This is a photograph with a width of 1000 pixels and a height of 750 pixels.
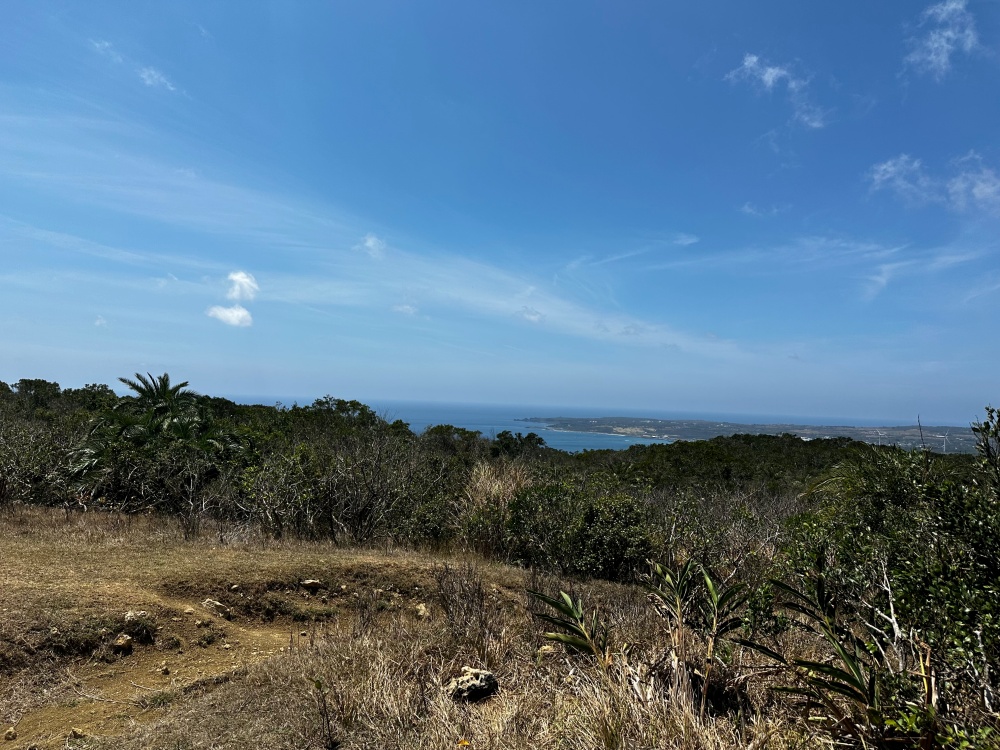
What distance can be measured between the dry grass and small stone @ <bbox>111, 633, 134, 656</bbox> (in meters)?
0.10

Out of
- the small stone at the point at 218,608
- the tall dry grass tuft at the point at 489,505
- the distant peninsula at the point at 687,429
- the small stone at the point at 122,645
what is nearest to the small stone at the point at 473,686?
the small stone at the point at 122,645

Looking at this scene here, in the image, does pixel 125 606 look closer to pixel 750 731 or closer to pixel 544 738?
pixel 544 738

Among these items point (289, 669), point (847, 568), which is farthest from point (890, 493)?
point (289, 669)

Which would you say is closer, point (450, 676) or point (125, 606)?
point (450, 676)

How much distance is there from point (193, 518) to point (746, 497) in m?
14.3

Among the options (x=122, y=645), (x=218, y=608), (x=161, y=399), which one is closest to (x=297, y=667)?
(x=122, y=645)

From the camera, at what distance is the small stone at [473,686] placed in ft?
13.1

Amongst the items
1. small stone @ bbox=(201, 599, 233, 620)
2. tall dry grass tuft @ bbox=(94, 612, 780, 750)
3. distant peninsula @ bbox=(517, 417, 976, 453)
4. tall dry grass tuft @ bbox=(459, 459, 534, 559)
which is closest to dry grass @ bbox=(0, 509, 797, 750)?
tall dry grass tuft @ bbox=(94, 612, 780, 750)

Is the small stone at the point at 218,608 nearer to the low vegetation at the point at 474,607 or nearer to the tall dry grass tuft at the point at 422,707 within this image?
the low vegetation at the point at 474,607

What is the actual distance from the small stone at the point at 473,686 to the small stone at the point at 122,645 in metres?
3.90

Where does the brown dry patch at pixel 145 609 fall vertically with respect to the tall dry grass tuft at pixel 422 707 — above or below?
below

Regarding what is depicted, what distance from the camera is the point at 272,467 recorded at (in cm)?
1305

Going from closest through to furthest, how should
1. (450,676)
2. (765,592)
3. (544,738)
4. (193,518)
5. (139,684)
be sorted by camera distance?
(544,738) < (765,592) < (450,676) < (139,684) < (193,518)

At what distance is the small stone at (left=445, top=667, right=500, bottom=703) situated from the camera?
157 inches
